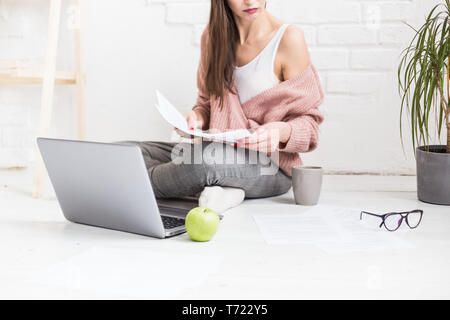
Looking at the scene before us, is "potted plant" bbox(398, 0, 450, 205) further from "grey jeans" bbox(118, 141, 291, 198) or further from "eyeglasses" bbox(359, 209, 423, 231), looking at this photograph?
"grey jeans" bbox(118, 141, 291, 198)

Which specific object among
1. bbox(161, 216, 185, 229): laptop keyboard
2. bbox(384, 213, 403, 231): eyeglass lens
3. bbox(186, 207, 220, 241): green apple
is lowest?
bbox(384, 213, 403, 231): eyeglass lens

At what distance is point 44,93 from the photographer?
1.60 metres

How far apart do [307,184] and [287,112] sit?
240 millimetres

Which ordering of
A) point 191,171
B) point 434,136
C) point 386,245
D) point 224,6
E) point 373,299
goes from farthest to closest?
point 434,136 → point 224,6 → point 191,171 → point 386,245 → point 373,299

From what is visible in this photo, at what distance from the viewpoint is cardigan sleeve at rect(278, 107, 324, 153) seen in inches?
57.2

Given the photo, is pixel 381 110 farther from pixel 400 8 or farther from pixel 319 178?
pixel 319 178

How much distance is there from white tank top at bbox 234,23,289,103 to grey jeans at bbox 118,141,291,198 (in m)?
0.23

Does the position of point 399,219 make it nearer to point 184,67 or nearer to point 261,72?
point 261,72

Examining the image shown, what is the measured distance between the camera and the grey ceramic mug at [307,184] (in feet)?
4.67

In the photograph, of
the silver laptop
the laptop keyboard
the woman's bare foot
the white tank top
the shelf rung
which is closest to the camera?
the silver laptop

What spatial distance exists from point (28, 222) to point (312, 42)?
1.30 meters

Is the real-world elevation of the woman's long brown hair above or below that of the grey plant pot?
above

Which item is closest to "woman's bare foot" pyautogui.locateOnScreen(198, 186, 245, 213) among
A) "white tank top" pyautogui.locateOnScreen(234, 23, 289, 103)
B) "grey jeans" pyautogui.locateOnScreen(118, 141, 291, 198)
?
"grey jeans" pyautogui.locateOnScreen(118, 141, 291, 198)

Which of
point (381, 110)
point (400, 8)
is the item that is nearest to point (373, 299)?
point (381, 110)
